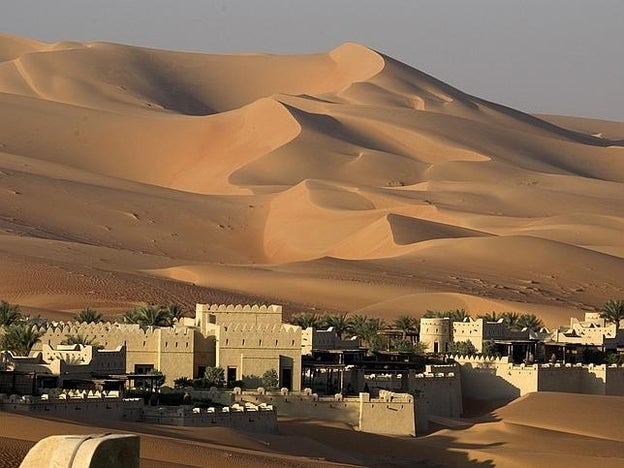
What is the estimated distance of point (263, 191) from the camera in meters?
109

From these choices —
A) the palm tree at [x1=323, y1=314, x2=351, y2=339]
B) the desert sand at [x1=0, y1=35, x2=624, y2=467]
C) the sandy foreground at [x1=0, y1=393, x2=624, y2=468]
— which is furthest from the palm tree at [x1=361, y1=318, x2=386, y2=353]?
the desert sand at [x1=0, y1=35, x2=624, y2=467]

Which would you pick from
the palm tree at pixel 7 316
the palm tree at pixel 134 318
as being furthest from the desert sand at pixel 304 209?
the palm tree at pixel 7 316

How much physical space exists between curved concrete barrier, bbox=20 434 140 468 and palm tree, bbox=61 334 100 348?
2651cm

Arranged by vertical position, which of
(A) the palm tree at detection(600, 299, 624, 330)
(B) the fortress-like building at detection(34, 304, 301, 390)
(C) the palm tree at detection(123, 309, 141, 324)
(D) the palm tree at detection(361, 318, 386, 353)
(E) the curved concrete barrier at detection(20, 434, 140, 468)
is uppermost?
(A) the palm tree at detection(600, 299, 624, 330)

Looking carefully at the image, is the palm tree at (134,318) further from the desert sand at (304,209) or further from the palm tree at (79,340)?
the desert sand at (304,209)

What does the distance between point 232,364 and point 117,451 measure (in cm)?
2558

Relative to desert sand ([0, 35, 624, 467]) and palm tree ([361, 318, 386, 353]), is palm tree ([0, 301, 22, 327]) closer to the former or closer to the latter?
palm tree ([361, 318, 386, 353])

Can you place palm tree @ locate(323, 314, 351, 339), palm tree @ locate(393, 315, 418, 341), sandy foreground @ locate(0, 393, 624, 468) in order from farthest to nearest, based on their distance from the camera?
palm tree @ locate(393, 315, 418, 341)
palm tree @ locate(323, 314, 351, 339)
sandy foreground @ locate(0, 393, 624, 468)

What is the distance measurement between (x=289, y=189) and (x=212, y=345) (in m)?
70.3

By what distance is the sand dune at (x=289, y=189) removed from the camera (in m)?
72.1

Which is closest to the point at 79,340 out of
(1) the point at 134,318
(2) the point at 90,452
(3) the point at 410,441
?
(1) the point at 134,318

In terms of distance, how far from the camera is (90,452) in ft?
30.7

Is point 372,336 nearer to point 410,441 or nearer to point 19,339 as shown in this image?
point 19,339

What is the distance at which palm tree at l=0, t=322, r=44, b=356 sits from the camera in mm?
35906
